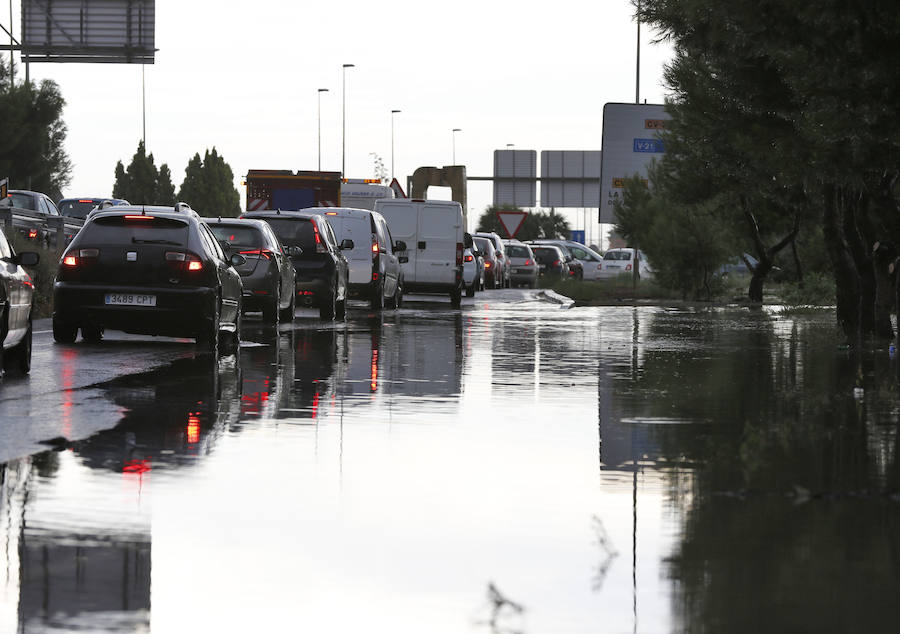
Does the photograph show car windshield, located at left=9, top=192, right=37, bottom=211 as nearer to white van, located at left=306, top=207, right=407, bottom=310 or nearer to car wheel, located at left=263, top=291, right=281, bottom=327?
white van, located at left=306, top=207, right=407, bottom=310

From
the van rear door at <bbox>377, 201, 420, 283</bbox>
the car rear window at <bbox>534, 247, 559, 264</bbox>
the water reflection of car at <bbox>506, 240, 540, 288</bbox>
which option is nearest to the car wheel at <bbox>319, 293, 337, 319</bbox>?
the van rear door at <bbox>377, 201, 420, 283</bbox>

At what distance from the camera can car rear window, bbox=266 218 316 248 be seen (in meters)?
29.8

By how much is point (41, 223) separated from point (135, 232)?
70.6 ft

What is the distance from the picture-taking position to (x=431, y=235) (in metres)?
41.2

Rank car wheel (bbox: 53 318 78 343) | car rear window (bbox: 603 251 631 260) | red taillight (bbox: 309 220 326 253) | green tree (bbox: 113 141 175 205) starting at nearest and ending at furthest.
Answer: car wheel (bbox: 53 318 78 343) → red taillight (bbox: 309 220 326 253) → car rear window (bbox: 603 251 631 260) → green tree (bbox: 113 141 175 205)

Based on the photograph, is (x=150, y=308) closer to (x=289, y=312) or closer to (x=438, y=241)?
(x=289, y=312)

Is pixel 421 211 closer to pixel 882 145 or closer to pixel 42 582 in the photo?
pixel 882 145

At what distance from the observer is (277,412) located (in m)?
12.9

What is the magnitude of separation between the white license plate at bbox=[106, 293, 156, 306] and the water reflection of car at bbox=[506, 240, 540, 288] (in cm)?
4761

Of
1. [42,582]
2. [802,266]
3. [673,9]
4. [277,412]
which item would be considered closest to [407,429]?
[277,412]

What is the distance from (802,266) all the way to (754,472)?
44.9 m

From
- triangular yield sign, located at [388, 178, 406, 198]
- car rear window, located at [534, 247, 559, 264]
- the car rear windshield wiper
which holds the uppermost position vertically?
triangular yield sign, located at [388, 178, 406, 198]

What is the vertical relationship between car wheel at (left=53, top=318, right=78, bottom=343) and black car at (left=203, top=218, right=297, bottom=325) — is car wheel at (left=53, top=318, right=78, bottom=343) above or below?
below

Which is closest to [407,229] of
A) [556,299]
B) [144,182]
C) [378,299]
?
[556,299]
